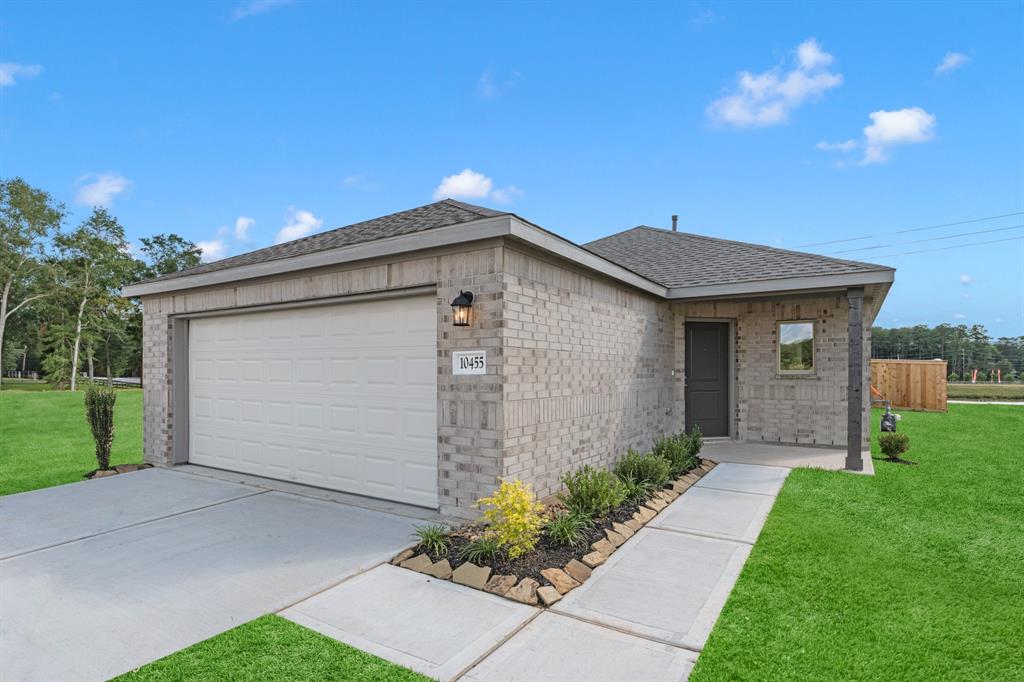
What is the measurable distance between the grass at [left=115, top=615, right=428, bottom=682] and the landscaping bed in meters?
1.08

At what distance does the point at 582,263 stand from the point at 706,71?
7140 millimetres

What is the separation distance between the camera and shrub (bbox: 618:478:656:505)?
556 cm

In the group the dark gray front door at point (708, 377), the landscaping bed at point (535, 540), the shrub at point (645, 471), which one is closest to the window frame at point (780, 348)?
the dark gray front door at point (708, 377)

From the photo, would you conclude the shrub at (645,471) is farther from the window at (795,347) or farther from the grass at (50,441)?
the grass at (50,441)

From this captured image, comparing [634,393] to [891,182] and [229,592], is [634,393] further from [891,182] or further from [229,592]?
[891,182]

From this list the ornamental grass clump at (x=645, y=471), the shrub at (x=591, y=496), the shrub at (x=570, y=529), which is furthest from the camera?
the ornamental grass clump at (x=645, y=471)

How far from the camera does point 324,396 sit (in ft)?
20.6

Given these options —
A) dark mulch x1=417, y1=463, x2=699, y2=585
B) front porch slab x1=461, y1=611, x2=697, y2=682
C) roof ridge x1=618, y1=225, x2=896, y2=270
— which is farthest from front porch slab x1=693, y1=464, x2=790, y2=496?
front porch slab x1=461, y1=611, x2=697, y2=682

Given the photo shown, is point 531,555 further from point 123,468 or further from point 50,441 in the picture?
point 50,441

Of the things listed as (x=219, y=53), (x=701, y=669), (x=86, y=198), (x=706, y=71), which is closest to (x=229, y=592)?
(x=701, y=669)

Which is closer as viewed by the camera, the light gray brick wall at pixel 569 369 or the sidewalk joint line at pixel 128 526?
the sidewalk joint line at pixel 128 526

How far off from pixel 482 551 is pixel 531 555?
40cm

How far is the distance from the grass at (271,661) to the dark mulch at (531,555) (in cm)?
124

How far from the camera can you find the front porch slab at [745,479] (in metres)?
6.33
